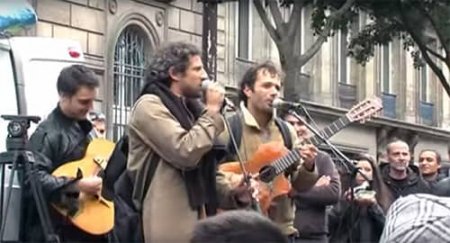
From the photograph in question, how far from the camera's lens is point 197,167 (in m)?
7.25

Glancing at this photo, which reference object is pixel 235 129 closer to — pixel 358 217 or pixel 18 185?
pixel 18 185

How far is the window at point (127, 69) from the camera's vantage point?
2409cm

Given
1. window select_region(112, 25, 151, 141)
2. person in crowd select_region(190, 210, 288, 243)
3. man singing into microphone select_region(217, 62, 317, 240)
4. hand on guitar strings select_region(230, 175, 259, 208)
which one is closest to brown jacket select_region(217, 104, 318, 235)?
man singing into microphone select_region(217, 62, 317, 240)

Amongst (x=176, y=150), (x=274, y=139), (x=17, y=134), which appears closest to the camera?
(x=176, y=150)

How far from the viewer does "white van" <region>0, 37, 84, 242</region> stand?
9.77 metres

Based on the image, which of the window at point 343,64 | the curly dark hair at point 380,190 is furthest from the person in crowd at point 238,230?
the window at point 343,64

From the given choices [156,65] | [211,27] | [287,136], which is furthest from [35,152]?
[211,27]

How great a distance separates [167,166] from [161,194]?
16 centimetres

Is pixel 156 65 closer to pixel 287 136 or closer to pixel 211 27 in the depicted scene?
pixel 287 136

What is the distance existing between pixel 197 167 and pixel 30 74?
3.85 m

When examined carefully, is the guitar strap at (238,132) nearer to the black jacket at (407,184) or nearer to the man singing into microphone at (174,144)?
the man singing into microphone at (174,144)

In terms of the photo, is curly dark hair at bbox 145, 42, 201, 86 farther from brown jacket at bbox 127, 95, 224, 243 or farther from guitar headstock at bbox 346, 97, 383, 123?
guitar headstock at bbox 346, 97, 383, 123

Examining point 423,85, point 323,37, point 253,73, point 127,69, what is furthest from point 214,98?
point 423,85

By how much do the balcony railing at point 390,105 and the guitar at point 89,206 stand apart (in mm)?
31439
